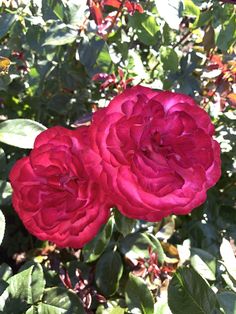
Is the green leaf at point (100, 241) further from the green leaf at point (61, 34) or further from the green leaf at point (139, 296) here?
the green leaf at point (61, 34)

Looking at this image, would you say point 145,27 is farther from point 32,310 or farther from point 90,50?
point 32,310

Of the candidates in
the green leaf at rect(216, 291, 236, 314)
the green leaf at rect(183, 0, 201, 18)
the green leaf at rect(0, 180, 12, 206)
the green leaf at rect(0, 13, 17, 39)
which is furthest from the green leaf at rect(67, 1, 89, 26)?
the green leaf at rect(216, 291, 236, 314)

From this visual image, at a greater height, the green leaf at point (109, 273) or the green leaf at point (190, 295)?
the green leaf at point (190, 295)

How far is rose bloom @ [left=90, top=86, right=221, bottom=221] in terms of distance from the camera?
70cm

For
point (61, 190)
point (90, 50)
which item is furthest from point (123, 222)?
point (90, 50)

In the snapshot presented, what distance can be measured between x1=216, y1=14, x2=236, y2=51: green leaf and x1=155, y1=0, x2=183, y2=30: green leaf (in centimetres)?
18

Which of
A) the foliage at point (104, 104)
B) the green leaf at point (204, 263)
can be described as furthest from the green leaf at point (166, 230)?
the green leaf at point (204, 263)

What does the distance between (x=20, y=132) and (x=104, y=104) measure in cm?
34

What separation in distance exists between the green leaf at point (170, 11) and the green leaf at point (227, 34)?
176mm

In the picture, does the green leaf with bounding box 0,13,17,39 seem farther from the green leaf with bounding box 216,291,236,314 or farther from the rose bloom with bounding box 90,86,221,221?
the green leaf with bounding box 216,291,236,314

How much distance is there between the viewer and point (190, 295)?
821mm

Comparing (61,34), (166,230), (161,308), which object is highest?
(61,34)

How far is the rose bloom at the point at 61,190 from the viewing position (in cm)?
75

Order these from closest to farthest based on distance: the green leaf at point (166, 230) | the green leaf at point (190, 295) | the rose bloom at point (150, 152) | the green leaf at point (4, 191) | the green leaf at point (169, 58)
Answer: the rose bloom at point (150, 152)
the green leaf at point (190, 295)
the green leaf at point (4, 191)
the green leaf at point (169, 58)
the green leaf at point (166, 230)
